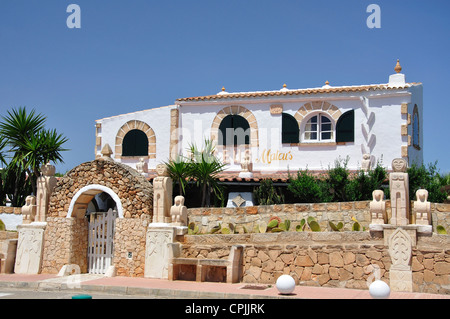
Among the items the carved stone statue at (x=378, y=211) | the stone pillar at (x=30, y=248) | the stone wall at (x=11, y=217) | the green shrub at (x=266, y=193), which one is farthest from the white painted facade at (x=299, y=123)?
the carved stone statue at (x=378, y=211)

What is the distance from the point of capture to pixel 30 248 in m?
17.2

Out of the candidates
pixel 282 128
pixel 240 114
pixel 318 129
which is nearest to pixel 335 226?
pixel 318 129

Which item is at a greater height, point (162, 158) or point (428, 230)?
point (162, 158)

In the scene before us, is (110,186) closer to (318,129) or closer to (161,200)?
(161,200)

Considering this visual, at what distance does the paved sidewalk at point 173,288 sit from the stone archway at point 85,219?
76 centimetres

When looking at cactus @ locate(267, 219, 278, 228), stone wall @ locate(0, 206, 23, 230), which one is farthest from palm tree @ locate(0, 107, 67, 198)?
cactus @ locate(267, 219, 278, 228)

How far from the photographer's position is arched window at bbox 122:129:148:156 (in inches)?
945

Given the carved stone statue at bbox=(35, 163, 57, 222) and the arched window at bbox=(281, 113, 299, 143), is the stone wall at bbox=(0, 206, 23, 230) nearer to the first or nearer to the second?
the carved stone statue at bbox=(35, 163, 57, 222)

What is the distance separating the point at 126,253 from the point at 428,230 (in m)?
8.66

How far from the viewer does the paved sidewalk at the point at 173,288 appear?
12.3m
